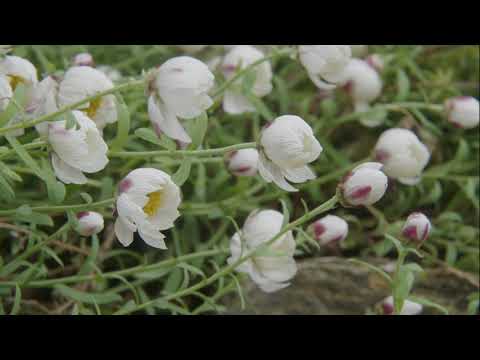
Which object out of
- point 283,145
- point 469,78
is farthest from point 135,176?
point 469,78

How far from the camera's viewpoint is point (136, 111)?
1.46m

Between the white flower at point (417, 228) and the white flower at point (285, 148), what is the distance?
0.51 feet

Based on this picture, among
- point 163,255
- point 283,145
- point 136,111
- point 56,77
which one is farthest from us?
point 163,255

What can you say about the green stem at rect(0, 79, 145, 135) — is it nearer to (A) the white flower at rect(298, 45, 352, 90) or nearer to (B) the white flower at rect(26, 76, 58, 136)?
(B) the white flower at rect(26, 76, 58, 136)

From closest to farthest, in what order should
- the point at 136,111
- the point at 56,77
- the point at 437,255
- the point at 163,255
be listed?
the point at 56,77 < the point at 136,111 < the point at 163,255 < the point at 437,255

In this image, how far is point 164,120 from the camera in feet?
3.33

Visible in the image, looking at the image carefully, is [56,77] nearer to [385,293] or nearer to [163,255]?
[163,255]

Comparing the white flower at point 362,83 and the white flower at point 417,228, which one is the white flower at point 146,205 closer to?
the white flower at point 417,228

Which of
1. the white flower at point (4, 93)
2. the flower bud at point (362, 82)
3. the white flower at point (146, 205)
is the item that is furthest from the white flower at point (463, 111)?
the white flower at point (4, 93)

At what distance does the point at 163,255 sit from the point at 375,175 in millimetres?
646

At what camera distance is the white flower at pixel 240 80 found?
1.50 metres

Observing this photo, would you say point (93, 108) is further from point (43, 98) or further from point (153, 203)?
point (153, 203)

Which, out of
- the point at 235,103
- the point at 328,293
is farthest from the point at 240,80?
the point at 328,293

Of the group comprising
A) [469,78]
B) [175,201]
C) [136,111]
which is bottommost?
[175,201]
